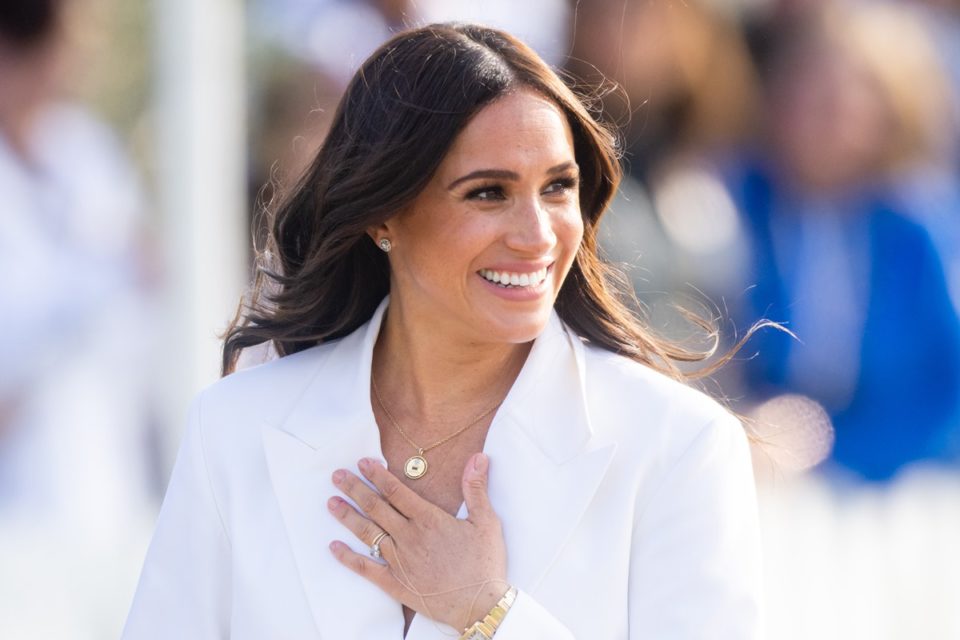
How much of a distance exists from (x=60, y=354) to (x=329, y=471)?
1.72 m

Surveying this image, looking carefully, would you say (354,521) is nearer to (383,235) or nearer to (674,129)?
(383,235)

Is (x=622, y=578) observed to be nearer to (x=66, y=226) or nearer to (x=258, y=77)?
(x=66, y=226)

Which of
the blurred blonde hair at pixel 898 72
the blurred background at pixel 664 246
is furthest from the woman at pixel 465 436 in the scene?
the blurred blonde hair at pixel 898 72

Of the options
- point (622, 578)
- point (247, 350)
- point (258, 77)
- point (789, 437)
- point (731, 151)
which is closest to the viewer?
point (622, 578)

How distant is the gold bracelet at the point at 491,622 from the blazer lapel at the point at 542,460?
0.23 ft

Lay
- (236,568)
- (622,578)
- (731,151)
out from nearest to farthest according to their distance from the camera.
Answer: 1. (622,578)
2. (236,568)
3. (731,151)

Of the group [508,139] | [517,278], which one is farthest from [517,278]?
[508,139]

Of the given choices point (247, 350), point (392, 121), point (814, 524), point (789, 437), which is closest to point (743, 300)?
point (789, 437)

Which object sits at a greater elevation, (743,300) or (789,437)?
(743,300)

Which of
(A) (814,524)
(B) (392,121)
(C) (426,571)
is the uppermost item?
(B) (392,121)

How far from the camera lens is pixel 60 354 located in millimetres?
4070

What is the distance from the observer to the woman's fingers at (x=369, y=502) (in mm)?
2486

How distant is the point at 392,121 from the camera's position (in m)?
2.52

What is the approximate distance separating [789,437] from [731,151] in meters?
0.86
